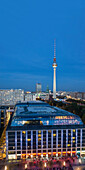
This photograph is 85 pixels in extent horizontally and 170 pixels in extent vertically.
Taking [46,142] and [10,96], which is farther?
[10,96]

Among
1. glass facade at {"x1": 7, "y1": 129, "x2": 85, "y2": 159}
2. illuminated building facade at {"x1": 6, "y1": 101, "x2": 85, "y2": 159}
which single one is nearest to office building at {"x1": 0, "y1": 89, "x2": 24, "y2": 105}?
illuminated building facade at {"x1": 6, "y1": 101, "x2": 85, "y2": 159}

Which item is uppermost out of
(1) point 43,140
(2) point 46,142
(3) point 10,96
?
(3) point 10,96

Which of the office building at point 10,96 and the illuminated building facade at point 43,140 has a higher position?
the office building at point 10,96

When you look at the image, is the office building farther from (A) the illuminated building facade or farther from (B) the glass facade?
(B) the glass facade

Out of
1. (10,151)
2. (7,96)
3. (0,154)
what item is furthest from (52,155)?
(7,96)

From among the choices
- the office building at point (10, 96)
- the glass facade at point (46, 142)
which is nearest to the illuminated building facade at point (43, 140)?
the glass facade at point (46, 142)

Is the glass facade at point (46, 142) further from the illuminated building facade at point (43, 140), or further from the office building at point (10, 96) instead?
the office building at point (10, 96)

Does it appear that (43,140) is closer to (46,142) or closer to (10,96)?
(46,142)

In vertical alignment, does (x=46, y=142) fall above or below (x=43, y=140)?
below

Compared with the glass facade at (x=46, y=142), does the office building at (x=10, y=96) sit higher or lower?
higher

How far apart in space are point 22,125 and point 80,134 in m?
17.3

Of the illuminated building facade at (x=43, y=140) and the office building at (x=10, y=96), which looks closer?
the illuminated building facade at (x=43, y=140)

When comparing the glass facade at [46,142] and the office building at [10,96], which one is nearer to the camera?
the glass facade at [46,142]

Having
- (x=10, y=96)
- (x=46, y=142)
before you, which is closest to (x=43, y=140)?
(x=46, y=142)
